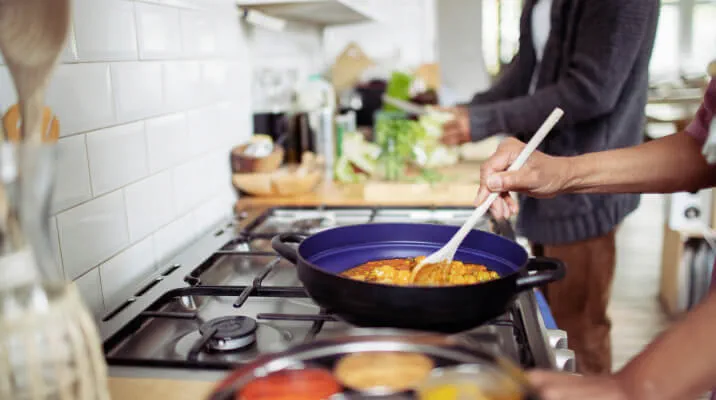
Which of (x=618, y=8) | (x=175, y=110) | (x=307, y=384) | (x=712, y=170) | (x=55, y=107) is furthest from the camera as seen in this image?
(x=618, y=8)

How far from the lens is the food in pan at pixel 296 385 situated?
20.9 inches

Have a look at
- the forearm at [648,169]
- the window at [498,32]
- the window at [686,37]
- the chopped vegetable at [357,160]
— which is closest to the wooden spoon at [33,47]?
the forearm at [648,169]

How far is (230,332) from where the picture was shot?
0.89 metres

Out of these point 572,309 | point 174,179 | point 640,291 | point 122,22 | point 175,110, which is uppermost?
point 122,22

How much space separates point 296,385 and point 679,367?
361mm

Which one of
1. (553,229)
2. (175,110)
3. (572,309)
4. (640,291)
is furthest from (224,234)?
(640,291)

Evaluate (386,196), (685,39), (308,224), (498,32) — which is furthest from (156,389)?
(685,39)

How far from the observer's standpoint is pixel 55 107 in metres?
0.94

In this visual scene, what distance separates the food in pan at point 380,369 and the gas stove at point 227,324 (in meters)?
0.13

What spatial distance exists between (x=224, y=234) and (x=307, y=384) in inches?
37.0

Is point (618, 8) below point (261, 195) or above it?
above

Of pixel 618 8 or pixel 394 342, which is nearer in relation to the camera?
pixel 394 342

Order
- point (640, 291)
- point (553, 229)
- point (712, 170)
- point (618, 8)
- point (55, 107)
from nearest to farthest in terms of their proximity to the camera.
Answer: point (55, 107) < point (712, 170) < point (618, 8) < point (553, 229) < point (640, 291)

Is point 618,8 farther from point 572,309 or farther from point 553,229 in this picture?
point 572,309
